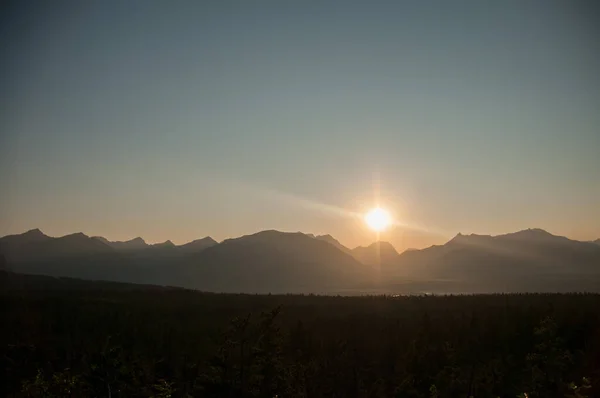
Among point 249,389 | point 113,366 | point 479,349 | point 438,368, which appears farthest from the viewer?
point 479,349

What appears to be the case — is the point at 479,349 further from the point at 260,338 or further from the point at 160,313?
the point at 160,313

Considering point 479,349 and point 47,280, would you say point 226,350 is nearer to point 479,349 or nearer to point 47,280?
point 479,349

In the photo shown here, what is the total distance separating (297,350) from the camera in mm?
48500

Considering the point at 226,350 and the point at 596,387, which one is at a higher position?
the point at 226,350

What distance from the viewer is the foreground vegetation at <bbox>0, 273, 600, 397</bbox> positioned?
24.9 m

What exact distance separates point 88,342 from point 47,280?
13372cm

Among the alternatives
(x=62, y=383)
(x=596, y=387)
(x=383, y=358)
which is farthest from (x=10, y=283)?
(x=596, y=387)

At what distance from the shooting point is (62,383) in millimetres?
23188

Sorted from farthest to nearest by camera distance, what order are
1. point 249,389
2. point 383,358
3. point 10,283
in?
point 10,283
point 383,358
point 249,389

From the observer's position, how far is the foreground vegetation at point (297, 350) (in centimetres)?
2486

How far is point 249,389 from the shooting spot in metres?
26.4

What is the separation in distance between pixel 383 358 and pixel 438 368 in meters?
28.3

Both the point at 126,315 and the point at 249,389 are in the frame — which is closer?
the point at 249,389

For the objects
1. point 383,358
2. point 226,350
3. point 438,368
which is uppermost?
point 226,350
